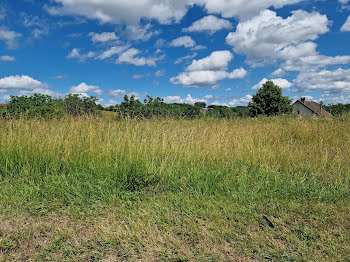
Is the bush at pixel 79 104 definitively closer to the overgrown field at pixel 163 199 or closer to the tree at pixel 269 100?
the overgrown field at pixel 163 199

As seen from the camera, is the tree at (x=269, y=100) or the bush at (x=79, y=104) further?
the tree at (x=269, y=100)

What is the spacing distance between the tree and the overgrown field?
37489 millimetres

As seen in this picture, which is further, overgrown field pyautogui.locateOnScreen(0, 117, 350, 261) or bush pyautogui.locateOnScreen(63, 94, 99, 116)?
bush pyautogui.locateOnScreen(63, 94, 99, 116)

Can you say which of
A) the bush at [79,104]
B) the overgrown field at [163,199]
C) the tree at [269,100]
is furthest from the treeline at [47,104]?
the tree at [269,100]

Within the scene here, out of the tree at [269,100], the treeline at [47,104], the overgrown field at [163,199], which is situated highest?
the tree at [269,100]

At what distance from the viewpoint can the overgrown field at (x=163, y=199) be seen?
247 cm

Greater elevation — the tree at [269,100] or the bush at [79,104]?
the tree at [269,100]

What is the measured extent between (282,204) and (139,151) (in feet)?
8.10

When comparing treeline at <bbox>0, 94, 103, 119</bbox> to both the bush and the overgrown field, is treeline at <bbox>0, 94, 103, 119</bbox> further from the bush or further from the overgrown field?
the overgrown field

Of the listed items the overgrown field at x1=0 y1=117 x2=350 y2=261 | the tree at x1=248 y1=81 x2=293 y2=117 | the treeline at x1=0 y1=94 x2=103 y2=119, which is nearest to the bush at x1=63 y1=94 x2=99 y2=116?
the treeline at x1=0 y1=94 x2=103 y2=119

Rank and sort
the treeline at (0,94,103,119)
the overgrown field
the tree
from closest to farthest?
the overgrown field < the treeline at (0,94,103,119) < the tree

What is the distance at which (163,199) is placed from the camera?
11.4ft

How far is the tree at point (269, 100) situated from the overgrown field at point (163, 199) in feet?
123

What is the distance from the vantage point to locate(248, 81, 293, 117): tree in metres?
40.8
